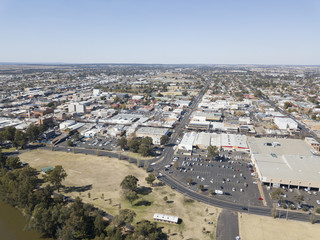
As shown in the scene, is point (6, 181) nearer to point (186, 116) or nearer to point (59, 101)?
point (186, 116)

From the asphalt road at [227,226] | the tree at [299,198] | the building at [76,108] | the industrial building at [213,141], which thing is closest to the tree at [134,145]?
the industrial building at [213,141]

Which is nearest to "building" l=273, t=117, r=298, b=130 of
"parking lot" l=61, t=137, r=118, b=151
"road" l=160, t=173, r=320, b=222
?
"road" l=160, t=173, r=320, b=222

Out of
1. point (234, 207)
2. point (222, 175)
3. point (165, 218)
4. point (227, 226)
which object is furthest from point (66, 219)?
point (222, 175)

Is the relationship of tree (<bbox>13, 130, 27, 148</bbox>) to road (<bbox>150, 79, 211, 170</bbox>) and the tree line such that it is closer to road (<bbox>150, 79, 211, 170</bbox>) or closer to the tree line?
the tree line

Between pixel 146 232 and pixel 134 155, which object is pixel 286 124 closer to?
pixel 134 155

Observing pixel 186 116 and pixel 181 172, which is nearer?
pixel 181 172

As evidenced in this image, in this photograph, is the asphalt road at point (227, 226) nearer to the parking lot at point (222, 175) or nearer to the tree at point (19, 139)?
the parking lot at point (222, 175)

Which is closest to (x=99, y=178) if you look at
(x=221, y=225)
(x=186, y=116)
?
(x=221, y=225)

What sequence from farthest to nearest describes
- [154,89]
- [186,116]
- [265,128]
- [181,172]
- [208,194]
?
1. [154,89]
2. [186,116]
3. [265,128]
4. [181,172]
5. [208,194]
